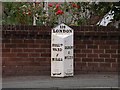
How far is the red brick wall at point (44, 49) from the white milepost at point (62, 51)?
0.51 meters

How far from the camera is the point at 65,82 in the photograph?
9.41 m

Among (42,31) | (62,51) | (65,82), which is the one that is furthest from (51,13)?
(65,82)

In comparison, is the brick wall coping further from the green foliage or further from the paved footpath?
the paved footpath

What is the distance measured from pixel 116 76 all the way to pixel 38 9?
355 cm

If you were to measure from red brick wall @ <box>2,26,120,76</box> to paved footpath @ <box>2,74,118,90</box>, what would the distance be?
519 mm

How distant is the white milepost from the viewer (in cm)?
1009

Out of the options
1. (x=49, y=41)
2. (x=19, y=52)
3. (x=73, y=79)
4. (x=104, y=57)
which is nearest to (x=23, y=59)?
(x=19, y=52)

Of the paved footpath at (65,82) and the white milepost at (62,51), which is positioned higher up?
the white milepost at (62,51)

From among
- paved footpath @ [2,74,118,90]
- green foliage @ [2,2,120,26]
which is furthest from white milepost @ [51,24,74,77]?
green foliage @ [2,2,120,26]

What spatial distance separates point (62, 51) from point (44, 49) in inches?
Answer: 33.9

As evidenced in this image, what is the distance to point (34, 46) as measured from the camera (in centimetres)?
Answer: 1081

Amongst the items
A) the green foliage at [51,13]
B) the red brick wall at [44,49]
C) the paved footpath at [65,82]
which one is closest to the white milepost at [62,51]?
the paved footpath at [65,82]

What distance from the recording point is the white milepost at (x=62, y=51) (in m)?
10.1

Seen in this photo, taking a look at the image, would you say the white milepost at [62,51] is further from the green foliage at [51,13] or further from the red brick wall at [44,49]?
the green foliage at [51,13]
